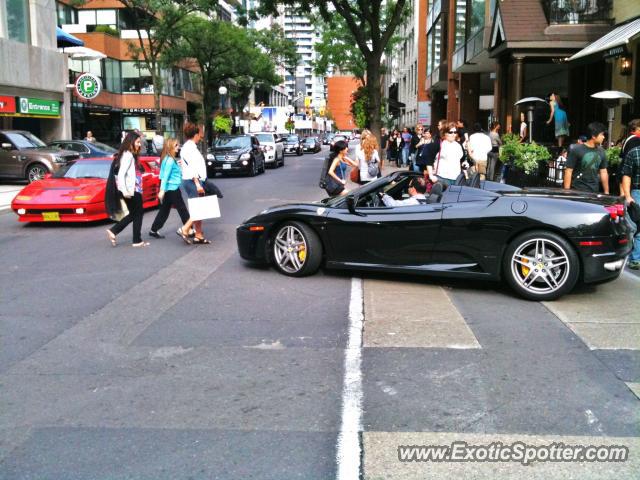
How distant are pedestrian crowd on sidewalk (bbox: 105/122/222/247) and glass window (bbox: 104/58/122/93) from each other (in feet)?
136

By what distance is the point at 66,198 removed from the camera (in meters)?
12.4

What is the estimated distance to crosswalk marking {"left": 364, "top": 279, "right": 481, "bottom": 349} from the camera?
549 cm

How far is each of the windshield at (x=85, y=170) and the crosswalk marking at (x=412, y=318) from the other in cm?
775

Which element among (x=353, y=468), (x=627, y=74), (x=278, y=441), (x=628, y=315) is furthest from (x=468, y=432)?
(x=627, y=74)

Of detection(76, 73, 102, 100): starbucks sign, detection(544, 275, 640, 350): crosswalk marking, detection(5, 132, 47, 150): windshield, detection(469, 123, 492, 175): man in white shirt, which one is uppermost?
detection(76, 73, 102, 100): starbucks sign

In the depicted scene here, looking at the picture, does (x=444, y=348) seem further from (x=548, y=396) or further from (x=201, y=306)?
(x=201, y=306)

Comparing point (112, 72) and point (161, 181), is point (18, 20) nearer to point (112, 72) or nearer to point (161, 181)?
point (112, 72)

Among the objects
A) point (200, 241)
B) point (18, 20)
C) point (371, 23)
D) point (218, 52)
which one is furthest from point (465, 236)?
point (218, 52)

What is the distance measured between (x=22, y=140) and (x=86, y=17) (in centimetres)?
3031

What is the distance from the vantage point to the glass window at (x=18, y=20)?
91.3 ft

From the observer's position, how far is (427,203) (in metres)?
7.44

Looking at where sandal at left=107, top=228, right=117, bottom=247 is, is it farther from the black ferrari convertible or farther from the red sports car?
the black ferrari convertible

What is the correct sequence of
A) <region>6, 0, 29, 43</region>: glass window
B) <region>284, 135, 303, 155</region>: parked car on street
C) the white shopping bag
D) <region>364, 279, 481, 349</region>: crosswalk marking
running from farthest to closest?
<region>284, 135, 303, 155</region>: parked car on street, <region>6, 0, 29, 43</region>: glass window, the white shopping bag, <region>364, 279, 481, 349</region>: crosswalk marking

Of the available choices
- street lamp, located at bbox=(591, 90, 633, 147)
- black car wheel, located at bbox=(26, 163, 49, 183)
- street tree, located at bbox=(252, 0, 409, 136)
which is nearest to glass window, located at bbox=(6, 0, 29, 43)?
black car wheel, located at bbox=(26, 163, 49, 183)
